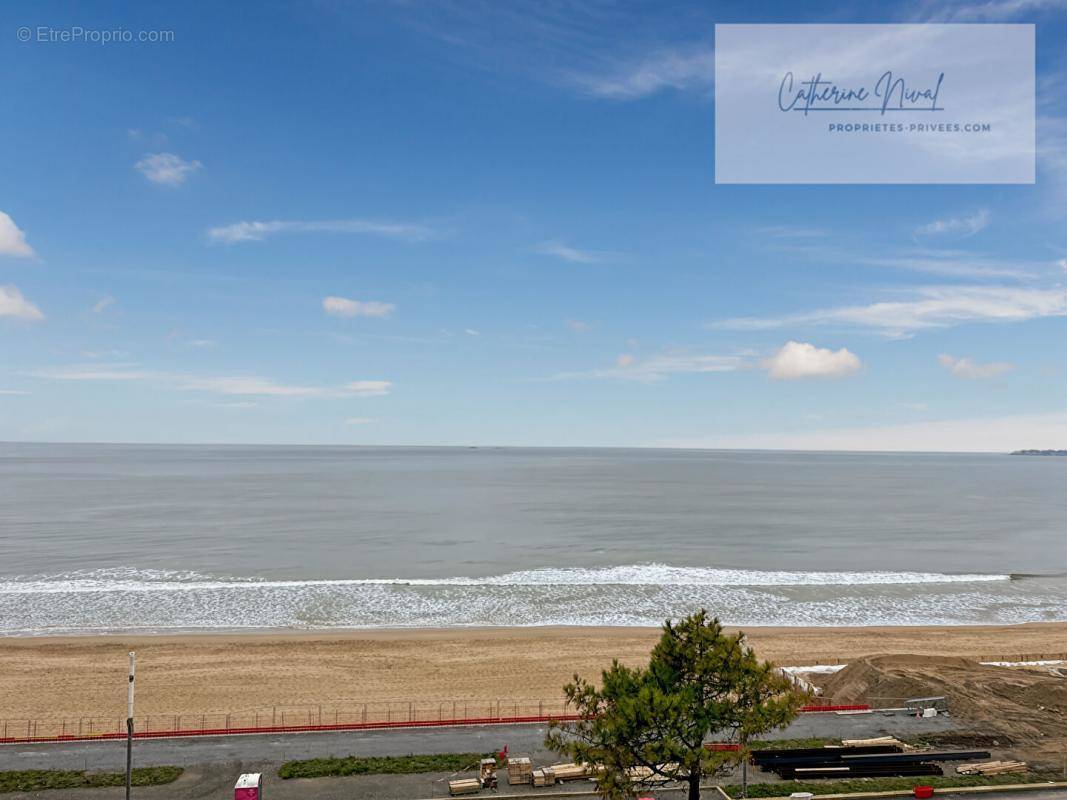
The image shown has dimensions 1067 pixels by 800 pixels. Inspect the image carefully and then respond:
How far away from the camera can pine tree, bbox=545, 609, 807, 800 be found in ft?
62.0

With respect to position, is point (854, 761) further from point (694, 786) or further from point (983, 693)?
point (983, 693)

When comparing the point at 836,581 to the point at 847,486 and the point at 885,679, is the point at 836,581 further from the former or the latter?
the point at 847,486

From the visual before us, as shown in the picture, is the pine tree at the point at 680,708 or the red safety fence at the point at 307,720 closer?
the pine tree at the point at 680,708

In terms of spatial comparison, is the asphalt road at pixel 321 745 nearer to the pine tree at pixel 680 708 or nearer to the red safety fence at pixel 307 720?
the red safety fence at pixel 307 720

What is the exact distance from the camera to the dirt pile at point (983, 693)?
1126 inches

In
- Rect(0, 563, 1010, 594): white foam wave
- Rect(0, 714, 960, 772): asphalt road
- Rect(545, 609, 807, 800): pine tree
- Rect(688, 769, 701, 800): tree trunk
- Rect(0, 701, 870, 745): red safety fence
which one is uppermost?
Rect(545, 609, 807, 800): pine tree

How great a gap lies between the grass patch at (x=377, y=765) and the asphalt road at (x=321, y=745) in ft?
2.26

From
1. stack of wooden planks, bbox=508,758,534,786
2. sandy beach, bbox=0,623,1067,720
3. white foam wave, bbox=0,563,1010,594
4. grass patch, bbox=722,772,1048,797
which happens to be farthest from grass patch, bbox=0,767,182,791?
white foam wave, bbox=0,563,1010,594

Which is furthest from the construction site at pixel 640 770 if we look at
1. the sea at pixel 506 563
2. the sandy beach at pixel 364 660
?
the sea at pixel 506 563

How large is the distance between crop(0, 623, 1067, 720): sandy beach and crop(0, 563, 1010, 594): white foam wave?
12.9 m

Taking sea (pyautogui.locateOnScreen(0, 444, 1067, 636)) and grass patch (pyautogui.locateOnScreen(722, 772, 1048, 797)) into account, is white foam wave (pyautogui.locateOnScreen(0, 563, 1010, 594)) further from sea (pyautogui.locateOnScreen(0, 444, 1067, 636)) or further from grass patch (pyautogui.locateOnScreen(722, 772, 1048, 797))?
grass patch (pyautogui.locateOnScreen(722, 772, 1048, 797))

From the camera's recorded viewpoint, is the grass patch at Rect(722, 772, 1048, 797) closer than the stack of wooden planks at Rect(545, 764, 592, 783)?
Yes

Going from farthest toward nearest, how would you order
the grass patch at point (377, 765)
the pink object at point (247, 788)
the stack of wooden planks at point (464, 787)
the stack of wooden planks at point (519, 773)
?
the grass patch at point (377, 765), the stack of wooden planks at point (519, 773), the stack of wooden planks at point (464, 787), the pink object at point (247, 788)

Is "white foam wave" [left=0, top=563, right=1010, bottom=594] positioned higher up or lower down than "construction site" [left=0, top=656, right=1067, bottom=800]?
higher up
